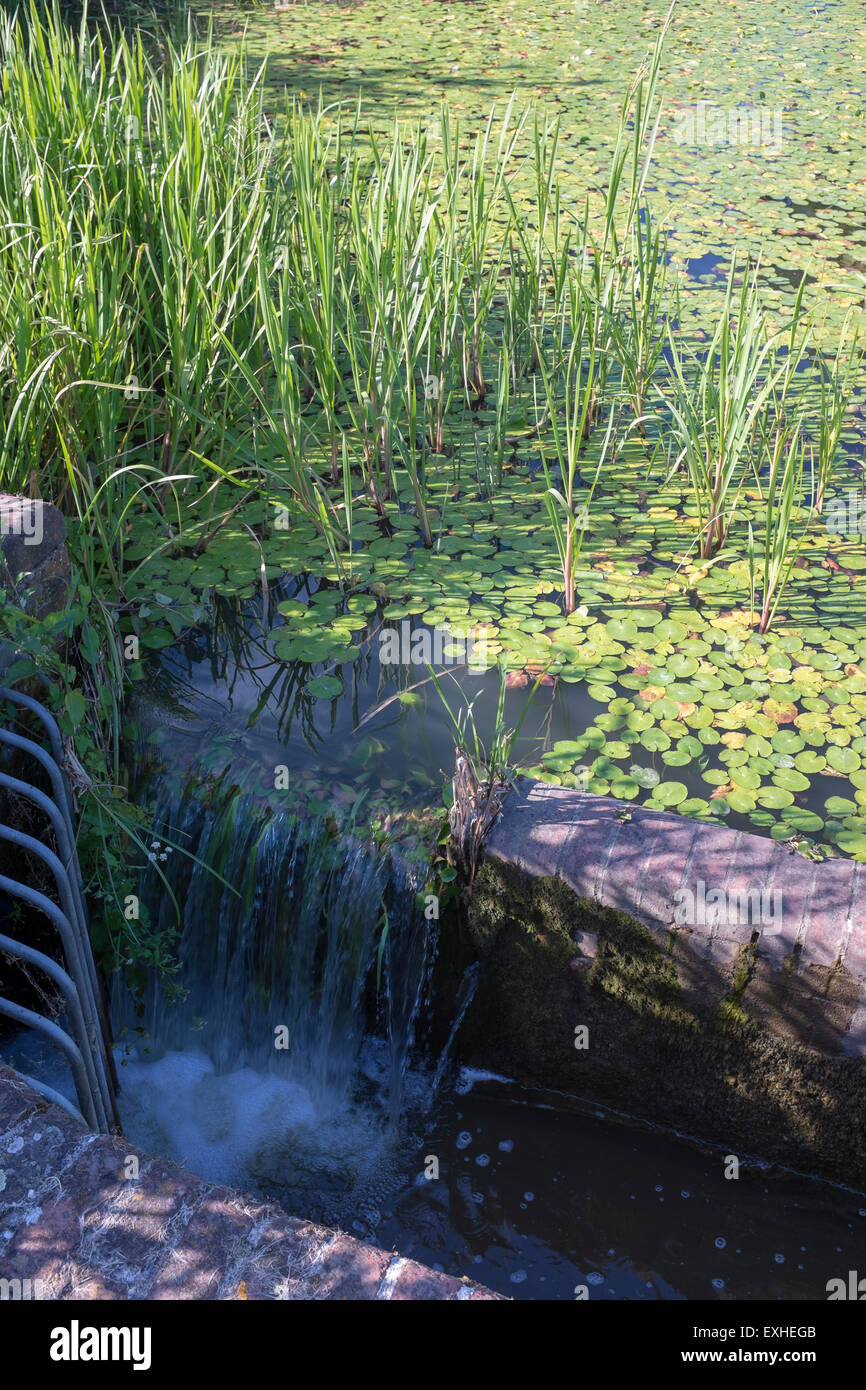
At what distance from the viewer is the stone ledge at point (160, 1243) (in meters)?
1.45

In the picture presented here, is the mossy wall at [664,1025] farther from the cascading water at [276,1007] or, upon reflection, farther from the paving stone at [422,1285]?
the paving stone at [422,1285]

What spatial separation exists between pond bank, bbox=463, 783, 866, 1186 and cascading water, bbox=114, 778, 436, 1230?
229 millimetres

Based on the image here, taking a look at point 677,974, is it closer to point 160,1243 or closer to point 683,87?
point 160,1243

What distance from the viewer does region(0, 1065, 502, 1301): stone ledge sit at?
1.45 metres

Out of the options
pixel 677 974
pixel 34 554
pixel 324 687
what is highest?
pixel 34 554

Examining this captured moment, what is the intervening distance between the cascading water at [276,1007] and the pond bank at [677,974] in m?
0.23

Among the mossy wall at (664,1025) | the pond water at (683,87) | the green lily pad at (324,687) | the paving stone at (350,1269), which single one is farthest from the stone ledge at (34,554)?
the pond water at (683,87)

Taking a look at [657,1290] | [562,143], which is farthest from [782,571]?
[562,143]

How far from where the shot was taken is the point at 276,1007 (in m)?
2.58

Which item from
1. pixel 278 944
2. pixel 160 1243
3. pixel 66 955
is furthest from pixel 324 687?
pixel 160 1243

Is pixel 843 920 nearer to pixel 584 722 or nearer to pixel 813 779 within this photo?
pixel 813 779

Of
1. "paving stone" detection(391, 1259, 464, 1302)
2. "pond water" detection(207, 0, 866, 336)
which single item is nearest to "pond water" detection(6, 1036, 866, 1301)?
"paving stone" detection(391, 1259, 464, 1302)

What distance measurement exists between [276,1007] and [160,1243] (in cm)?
109

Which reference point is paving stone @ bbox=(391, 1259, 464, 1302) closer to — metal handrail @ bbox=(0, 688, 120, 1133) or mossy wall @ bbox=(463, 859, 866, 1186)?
metal handrail @ bbox=(0, 688, 120, 1133)
